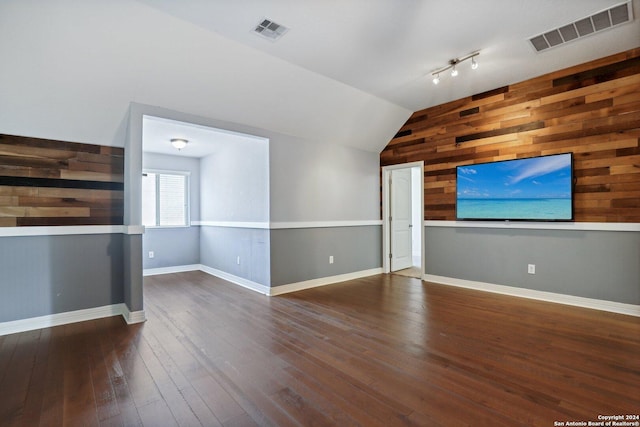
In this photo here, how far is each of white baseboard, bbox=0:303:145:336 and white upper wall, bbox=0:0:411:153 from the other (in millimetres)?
2024

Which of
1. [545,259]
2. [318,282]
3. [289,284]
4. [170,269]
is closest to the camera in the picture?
[545,259]

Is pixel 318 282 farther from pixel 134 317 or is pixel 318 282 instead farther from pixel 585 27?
pixel 585 27

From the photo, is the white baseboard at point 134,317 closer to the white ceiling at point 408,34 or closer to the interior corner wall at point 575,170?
the white ceiling at point 408,34

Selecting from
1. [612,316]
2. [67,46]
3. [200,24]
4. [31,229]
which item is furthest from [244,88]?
[612,316]

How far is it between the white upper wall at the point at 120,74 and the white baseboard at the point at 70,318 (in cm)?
202

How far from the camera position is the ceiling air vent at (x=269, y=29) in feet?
9.78

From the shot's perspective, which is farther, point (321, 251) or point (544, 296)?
point (321, 251)

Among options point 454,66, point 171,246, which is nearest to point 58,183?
point 171,246

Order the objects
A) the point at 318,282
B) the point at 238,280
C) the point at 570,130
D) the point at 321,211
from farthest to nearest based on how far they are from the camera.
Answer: the point at 238,280 → the point at 321,211 → the point at 318,282 → the point at 570,130

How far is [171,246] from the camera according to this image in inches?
259

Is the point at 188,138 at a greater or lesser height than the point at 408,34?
lesser

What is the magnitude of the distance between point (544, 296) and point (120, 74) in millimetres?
5755

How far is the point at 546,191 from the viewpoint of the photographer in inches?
160

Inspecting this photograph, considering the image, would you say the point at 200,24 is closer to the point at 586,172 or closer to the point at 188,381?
the point at 188,381
